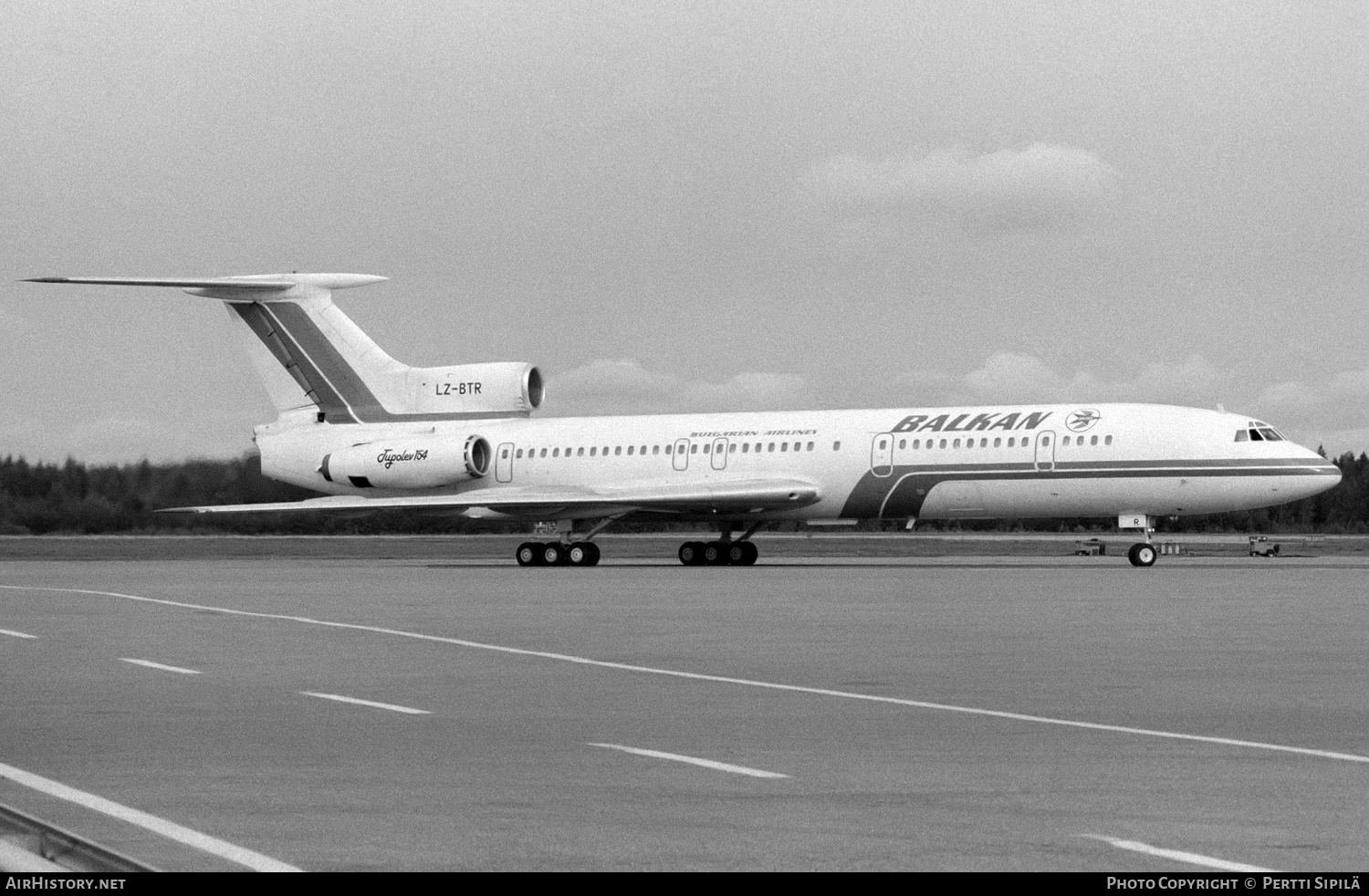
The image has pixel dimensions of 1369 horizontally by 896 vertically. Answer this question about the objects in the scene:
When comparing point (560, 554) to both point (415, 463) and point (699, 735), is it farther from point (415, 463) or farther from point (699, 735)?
point (699, 735)

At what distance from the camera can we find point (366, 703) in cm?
1296

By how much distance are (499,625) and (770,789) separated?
39.0 ft

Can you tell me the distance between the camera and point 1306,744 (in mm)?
10445

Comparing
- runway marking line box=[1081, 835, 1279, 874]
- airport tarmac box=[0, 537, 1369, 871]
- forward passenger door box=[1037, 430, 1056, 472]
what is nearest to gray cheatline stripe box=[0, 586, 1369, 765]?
airport tarmac box=[0, 537, 1369, 871]

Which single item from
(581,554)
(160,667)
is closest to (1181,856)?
(160,667)

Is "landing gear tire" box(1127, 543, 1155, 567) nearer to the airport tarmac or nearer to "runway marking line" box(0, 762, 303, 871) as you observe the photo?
the airport tarmac

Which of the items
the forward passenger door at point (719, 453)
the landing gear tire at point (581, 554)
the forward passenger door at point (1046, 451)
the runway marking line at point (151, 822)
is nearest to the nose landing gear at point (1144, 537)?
the forward passenger door at point (1046, 451)

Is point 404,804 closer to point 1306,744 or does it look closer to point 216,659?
point 1306,744

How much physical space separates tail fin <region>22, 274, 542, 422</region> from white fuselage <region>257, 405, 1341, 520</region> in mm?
479

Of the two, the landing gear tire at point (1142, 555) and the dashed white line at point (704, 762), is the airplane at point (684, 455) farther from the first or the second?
the dashed white line at point (704, 762)

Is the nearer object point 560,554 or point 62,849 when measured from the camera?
point 62,849

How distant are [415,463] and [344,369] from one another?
12.6ft
